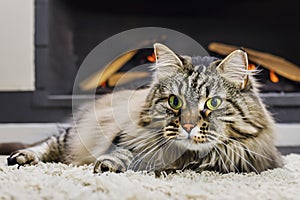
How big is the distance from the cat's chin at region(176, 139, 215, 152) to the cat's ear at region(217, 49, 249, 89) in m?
0.16

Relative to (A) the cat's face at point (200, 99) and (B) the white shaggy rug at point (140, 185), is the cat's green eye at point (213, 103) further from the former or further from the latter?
(B) the white shaggy rug at point (140, 185)

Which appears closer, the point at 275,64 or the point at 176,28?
the point at 275,64

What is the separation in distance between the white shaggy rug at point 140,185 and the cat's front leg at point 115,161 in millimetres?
30

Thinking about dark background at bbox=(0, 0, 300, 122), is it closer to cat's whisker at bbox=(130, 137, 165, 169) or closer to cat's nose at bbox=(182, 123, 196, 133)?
cat's whisker at bbox=(130, 137, 165, 169)

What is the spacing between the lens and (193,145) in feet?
2.79

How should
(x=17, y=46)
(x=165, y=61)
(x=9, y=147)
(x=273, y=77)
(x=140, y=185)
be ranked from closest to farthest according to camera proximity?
1. (x=140, y=185)
2. (x=165, y=61)
3. (x=9, y=147)
4. (x=17, y=46)
5. (x=273, y=77)

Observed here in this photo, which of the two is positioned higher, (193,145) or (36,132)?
(193,145)

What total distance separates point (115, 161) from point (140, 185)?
7.0 inches

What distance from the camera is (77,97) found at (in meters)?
1.75

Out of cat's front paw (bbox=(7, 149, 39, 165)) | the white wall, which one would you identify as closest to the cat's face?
cat's front paw (bbox=(7, 149, 39, 165))

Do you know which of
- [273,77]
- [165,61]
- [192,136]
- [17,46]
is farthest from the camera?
[273,77]

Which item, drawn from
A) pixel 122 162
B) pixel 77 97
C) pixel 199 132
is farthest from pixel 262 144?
pixel 77 97

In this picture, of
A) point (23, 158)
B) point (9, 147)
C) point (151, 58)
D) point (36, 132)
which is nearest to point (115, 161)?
point (23, 158)

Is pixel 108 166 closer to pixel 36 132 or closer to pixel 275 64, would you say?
pixel 36 132
